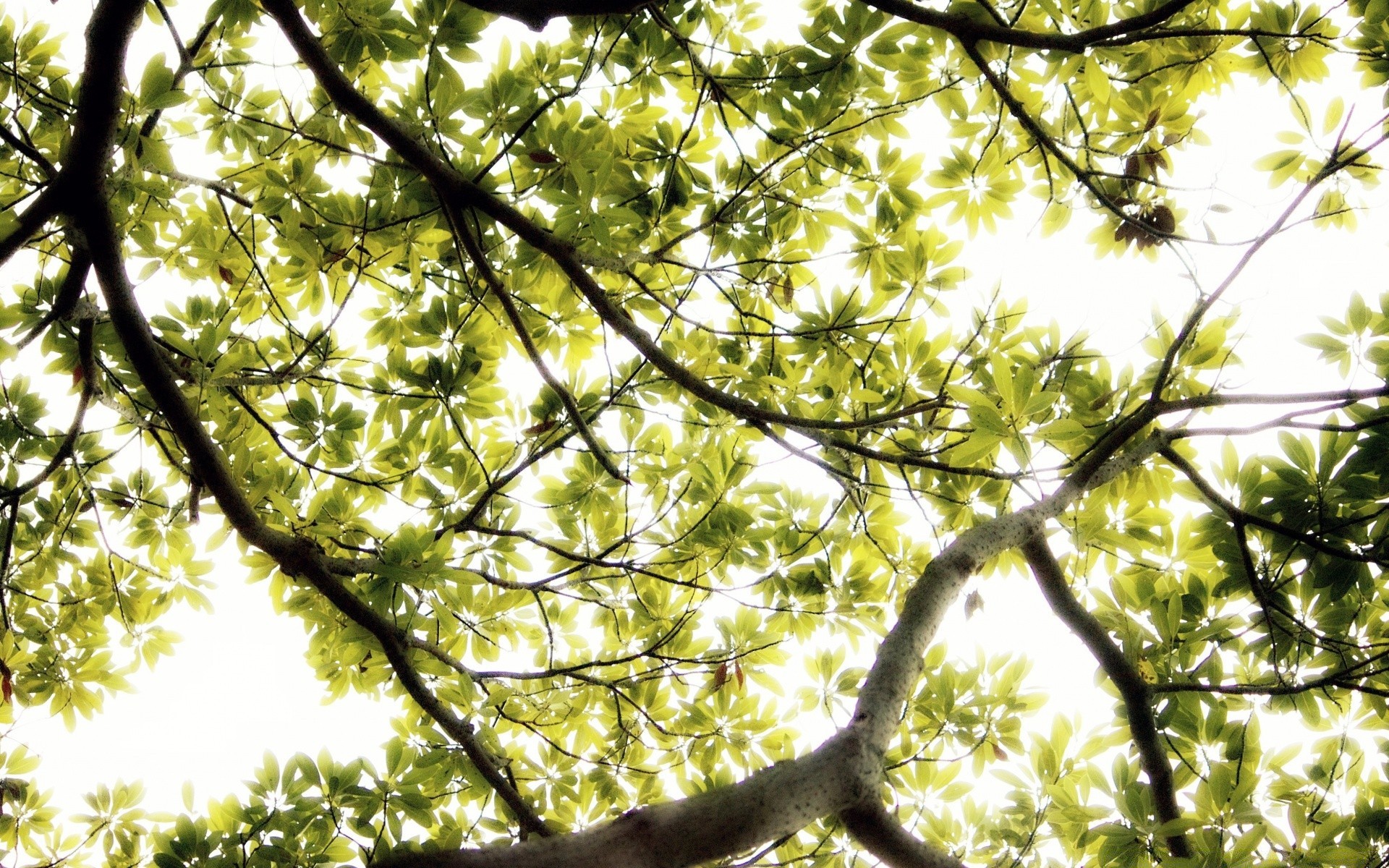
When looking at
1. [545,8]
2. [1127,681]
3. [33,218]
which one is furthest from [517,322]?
[1127,681]

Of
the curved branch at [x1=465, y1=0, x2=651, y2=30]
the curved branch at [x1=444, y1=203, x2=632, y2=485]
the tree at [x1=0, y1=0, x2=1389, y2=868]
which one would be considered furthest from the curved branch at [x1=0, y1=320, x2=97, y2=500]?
the curved branch at [x1=465, y1=0, x2=651, y2=30]

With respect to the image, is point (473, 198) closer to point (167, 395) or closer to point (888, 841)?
point (167, 395)

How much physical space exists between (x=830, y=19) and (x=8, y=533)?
2.92 m

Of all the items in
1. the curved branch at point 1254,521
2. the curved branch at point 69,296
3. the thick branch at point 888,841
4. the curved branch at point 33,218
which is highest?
the curved branch at point 69,296

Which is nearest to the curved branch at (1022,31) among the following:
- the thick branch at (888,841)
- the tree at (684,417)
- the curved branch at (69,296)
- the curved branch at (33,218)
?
the tree at (684,417)

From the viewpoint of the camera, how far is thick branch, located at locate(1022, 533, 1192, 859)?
2057 mm

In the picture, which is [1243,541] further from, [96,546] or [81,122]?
[96,546]

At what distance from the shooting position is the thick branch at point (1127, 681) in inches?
81.0

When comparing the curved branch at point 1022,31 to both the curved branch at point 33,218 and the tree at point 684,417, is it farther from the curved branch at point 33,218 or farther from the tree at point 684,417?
the curved branch at point 33,218

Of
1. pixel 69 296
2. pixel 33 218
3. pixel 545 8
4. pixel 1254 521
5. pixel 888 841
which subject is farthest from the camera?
pixel 69 296

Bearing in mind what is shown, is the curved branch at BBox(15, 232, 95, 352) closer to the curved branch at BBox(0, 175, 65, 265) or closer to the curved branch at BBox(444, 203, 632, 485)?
the curved branch at BBox(0, 175, 65, 265)

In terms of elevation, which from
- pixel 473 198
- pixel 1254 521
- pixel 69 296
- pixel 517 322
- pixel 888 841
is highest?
pixel 69 296

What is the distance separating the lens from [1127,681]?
2102 millimetres

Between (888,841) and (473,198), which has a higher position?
(473,198)
